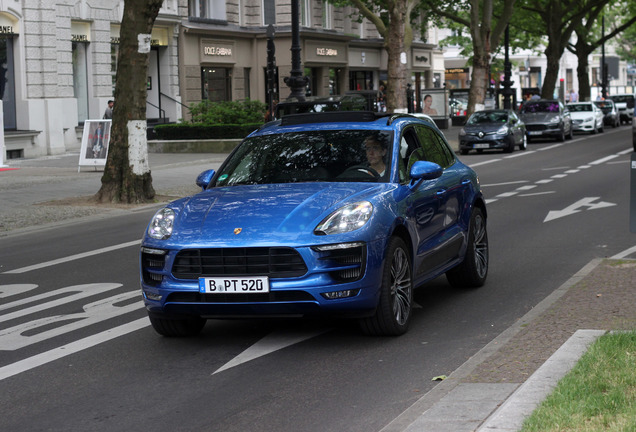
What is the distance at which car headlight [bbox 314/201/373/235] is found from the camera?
23.6 feet

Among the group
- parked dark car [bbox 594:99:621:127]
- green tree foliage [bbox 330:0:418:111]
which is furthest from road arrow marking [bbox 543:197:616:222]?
parked dark car [bbox 594:99:621:127]

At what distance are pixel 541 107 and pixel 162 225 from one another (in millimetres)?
39189

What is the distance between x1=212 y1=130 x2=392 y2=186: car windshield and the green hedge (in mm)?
25911

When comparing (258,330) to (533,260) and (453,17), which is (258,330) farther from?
(453,17)

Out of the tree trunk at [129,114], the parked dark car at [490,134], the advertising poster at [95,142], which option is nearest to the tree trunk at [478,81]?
the parked dark car at [490,134]

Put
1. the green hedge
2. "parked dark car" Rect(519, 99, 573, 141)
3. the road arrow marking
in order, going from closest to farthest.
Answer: the road arrow marking, the green hedge, "parked dark car" Rect(519, 99, 573, 141)

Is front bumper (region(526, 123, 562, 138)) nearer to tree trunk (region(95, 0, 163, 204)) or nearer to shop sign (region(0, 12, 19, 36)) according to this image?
shop sign (region(0, 12, 19, 36))

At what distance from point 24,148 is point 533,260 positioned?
81.8ft

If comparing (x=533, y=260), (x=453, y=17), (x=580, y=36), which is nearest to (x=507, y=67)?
(x=453, y=17)

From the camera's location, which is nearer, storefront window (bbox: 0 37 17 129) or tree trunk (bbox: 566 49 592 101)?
storefront window (bbox: 0 37 17 129)

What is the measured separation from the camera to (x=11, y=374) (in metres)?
6.90

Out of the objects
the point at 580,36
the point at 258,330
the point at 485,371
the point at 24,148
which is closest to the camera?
the point at 485,371

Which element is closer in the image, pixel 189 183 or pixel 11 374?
pixel 11 374

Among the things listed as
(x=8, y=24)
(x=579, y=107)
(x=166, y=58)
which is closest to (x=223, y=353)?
(x=8, y=24)
